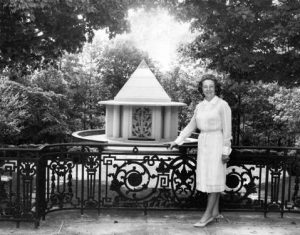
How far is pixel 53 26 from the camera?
9352mm

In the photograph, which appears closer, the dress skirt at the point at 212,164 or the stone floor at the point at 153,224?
the stone floor at the point at 153,224

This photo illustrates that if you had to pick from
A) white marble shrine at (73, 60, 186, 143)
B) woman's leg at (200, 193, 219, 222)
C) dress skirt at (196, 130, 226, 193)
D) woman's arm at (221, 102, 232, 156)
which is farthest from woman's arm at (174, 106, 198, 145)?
white marble shrine at (73, 60, 186, 143)

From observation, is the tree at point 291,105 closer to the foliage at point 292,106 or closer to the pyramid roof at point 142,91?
the foliage at point 292,106

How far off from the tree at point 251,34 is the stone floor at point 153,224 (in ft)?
14.6

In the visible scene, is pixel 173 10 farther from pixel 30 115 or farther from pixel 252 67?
pixel 30 115

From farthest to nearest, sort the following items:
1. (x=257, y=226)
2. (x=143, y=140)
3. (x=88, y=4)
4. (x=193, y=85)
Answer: (x=193, y=85) < (x=143, y=140) < (x=88, y=4) < (x=257, y=226)

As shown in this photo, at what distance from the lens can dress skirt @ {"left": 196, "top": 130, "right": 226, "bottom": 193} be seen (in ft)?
18.9

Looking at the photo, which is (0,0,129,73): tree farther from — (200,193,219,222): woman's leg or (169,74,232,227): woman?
(200,193,219,222): woman's leg

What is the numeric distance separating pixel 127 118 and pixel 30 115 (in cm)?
815

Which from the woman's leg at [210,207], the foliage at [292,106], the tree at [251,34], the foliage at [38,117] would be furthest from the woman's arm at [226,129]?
the foliage at [38,117]

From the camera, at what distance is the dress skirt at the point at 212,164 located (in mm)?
5758

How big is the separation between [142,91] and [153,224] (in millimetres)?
11970

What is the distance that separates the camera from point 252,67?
10.6 meters

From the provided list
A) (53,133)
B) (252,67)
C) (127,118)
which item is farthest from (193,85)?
(252,67)
